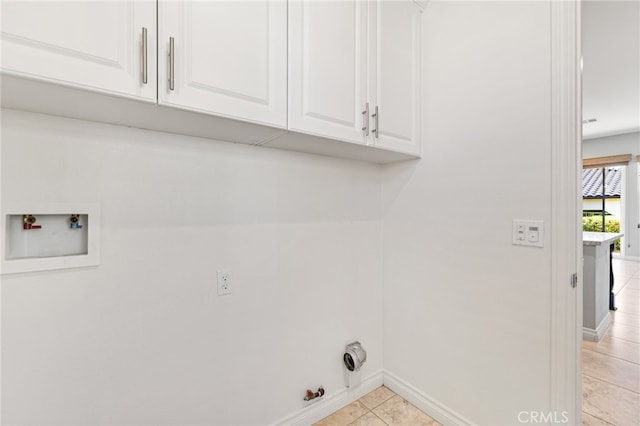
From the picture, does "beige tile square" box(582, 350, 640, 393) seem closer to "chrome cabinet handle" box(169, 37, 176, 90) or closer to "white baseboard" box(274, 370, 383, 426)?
"white baseboard" box(274, 370, 383, 426)

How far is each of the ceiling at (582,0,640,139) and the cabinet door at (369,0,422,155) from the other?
1.48 m

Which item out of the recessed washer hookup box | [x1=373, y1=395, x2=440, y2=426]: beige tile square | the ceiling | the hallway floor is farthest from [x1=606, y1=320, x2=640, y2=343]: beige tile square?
the recessed washer hookup box

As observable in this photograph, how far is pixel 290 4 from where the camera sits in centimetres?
118

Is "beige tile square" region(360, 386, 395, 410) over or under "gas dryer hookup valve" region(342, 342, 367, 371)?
under

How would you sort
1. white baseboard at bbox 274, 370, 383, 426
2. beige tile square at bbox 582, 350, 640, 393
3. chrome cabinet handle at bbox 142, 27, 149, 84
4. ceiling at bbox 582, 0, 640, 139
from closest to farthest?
chrome cabinet handle at bbox 142, 27, 149, 84 < white baseboard at bbox 274, 370, 383, 426 < beige tile square at bbox 582, 350, 640, 393 < ceiling at bbox 582, 0, 640, 139

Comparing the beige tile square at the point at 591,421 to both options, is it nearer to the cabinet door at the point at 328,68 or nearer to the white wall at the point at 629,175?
the cabinet door at the point at 328,68

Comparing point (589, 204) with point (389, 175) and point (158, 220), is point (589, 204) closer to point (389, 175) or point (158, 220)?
point (389, 175)

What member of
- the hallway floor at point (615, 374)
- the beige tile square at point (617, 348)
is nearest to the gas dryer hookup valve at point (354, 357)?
the hallway floor at point (615, 374)

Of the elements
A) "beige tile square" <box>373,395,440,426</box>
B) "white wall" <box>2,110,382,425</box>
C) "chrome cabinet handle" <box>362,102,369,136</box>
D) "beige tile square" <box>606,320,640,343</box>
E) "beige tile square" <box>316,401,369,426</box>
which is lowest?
"beige tile square" <box>316,401,369,426</box>

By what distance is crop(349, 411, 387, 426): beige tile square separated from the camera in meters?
1.60

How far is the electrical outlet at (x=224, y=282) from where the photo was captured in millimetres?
1337

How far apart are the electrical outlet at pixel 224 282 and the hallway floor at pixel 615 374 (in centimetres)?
223

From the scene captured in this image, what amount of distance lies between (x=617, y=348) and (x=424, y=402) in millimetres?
2125

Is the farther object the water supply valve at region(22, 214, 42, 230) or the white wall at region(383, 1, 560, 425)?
the white wall at region(383, 1, 560, 425)
